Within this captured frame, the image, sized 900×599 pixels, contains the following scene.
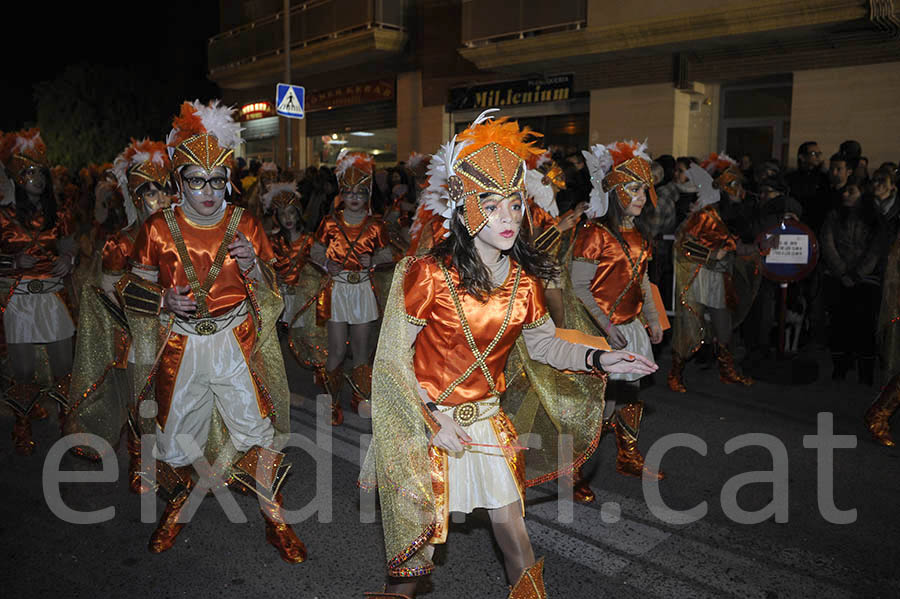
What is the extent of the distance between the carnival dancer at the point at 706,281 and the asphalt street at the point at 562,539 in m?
1.72

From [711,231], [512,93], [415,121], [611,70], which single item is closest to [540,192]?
[711,231]

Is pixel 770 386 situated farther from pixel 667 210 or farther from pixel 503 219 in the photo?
pixel 503 219

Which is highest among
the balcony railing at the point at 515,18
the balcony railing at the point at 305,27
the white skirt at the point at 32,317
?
the balcony railing at the point at 305,27

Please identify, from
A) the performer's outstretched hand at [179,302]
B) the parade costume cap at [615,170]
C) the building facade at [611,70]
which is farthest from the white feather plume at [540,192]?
the building facade at [611,70]

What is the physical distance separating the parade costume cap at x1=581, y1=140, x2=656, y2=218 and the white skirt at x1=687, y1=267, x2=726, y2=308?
2878 millimetres

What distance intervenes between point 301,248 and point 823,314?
246 inches

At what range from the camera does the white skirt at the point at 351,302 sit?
6863 millimetres

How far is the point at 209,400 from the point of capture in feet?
14.1

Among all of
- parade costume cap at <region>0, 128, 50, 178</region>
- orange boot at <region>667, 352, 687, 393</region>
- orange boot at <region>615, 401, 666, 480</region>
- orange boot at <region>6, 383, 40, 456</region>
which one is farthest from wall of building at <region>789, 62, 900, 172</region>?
orange boot at <region>6, 383, 40, 456</region>

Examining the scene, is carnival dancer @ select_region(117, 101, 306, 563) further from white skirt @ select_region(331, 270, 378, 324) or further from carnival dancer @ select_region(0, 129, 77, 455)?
white skirt @ select_region(331, 270, 378, 324)

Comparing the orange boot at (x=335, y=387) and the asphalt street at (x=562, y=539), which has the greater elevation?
the orange boot at (x=335, y=387)

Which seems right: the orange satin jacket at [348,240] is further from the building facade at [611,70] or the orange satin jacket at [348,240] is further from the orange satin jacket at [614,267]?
the building facade at [611,70]

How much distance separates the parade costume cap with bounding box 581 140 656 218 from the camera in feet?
16.4

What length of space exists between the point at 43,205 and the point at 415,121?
14519 millimetres
